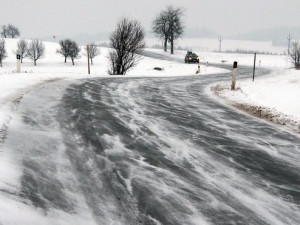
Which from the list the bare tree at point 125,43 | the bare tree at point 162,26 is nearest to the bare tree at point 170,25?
the bare tree at point 162,26

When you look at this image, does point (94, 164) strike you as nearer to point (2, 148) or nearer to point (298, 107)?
point (2, 148)

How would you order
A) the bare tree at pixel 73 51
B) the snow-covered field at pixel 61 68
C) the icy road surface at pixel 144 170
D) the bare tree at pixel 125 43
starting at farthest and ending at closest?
the bare tree at pixel 73 51 < the bare tree at pixel 125 43 < the snow-covered field at pixel 61 68 < the icy road surface at pixel 144 170

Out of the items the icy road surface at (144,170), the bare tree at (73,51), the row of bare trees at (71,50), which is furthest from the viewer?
the row of bare trees at (71,50)

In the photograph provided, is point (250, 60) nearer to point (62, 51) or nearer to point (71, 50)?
point (71, 50)

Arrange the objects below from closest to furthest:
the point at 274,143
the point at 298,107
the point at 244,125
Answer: the point at 274,143, the point at 244,125, the point at 298,107

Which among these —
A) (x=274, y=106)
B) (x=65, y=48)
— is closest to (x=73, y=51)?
(x=65, y=48)

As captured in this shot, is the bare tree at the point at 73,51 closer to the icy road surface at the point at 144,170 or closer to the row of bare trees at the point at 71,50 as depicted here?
the row of bare trees at the point at 71,50

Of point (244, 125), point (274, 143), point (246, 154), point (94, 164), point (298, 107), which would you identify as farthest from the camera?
point (298, 107)

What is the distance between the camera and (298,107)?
895cm

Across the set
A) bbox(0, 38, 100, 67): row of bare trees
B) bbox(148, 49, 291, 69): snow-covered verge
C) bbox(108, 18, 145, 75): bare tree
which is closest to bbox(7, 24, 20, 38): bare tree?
bbox(0, 38, 100, 67): row of bare trees

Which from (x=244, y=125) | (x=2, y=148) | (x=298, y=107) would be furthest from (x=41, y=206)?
(x=298, y=107)

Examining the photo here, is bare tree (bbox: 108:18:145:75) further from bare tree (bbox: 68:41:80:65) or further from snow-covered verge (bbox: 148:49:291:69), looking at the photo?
bare tree (bbox: 68:41:80:65)

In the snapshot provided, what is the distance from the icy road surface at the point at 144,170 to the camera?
2.97 meters

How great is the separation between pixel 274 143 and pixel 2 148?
165 inches
